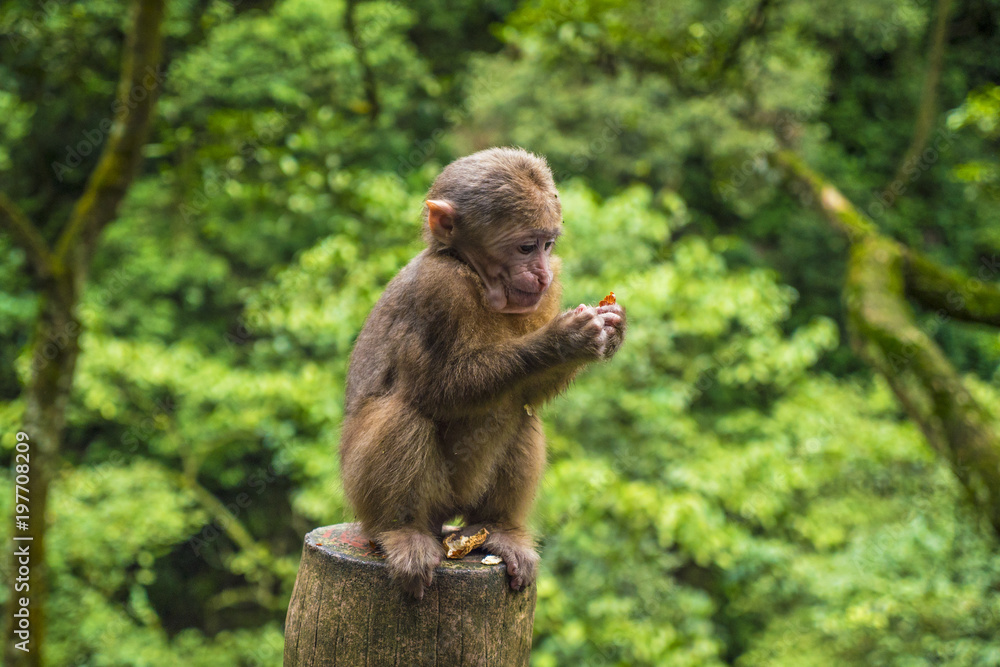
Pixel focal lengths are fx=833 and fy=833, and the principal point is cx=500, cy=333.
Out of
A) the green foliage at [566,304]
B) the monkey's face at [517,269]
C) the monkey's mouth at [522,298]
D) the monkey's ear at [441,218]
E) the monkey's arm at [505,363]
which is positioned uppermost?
the monkey's ear at [441,218]

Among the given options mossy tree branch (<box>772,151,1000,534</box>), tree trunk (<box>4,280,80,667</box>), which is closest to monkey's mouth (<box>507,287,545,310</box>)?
tree trunk (<box>4,280,80,667</box>)

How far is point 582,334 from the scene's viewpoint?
2623mm

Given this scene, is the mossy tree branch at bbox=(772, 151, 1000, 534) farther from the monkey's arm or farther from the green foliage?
the monkey's arm

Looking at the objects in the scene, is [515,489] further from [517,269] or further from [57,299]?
[57,299]

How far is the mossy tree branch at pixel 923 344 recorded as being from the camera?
17.7 feet

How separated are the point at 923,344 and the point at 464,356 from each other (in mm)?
4764

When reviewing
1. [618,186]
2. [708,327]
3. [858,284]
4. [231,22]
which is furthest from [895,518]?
[231,22]

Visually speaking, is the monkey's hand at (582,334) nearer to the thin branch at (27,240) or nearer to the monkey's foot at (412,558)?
the monkey's foot at (412,558)

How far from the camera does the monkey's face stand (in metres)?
2.83

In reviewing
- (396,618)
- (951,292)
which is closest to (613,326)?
(396,618)

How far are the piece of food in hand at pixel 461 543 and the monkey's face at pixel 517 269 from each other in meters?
0.80

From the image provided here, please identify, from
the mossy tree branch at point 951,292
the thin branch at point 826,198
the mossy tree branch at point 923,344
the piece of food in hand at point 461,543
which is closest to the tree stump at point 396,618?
the piece of food in hand at point 461,543

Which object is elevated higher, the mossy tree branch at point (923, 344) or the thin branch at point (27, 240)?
the thin branch at point (27, 240)

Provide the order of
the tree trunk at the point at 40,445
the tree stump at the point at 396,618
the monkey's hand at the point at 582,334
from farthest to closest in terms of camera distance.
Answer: the tree trunk at the point at 40,445 < the monkey's hand at the point at 582,334 < the tree stump at the point at 396,618
